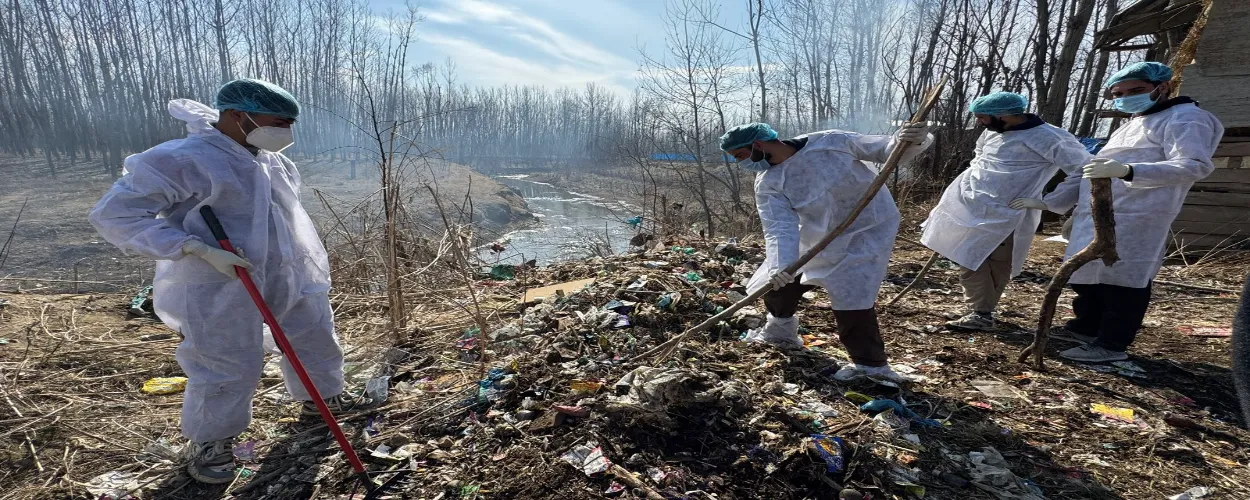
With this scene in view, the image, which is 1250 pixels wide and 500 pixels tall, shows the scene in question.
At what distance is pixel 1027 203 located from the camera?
10.7 ft

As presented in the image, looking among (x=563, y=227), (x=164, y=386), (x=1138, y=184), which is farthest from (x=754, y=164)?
(x=563, y=227)

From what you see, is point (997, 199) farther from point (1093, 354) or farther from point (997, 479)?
point (997, 479)

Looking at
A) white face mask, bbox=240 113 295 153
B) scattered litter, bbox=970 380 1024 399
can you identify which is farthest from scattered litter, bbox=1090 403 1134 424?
white face mask, bbox=240 113 295 153

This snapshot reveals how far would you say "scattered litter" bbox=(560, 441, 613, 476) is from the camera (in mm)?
1981

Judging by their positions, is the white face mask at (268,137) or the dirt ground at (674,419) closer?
the dirt ground at (674,419)

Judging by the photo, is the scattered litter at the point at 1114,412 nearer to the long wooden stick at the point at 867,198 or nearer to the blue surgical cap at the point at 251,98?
the long wooden stick at the point at 867,198

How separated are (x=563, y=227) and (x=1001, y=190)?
14.7m

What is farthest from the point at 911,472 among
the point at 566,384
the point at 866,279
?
the point at 566,384

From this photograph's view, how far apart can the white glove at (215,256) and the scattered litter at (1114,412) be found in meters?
3.59

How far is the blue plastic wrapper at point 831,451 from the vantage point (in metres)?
1.98

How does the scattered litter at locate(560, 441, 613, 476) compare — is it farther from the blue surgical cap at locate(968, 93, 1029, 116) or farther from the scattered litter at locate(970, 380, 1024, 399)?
the blue surgical cap at locate(968, 93, 1029, 116)

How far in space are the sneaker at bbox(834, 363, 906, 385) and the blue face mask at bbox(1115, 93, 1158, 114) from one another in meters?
1.87

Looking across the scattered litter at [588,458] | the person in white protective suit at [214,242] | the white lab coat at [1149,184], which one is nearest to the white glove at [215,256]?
the person in white protective suit at [214,242]

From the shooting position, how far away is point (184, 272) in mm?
2078
